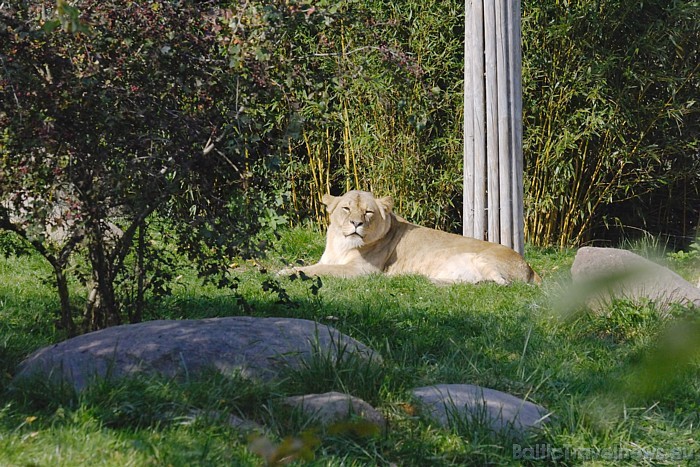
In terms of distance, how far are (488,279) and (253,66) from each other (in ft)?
12.6

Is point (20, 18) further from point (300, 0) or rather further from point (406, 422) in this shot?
point (406, 422)

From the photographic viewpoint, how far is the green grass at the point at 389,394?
3.34 metres

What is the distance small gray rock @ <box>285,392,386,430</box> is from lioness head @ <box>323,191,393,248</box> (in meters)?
4.82

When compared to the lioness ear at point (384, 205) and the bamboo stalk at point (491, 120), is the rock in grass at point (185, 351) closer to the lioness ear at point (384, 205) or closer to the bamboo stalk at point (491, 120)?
the lioness ear at point (384, 205)

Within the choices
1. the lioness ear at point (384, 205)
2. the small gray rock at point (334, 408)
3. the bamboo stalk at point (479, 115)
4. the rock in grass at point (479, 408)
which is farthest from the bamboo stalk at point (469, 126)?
the small gray rock at point (334, 408)

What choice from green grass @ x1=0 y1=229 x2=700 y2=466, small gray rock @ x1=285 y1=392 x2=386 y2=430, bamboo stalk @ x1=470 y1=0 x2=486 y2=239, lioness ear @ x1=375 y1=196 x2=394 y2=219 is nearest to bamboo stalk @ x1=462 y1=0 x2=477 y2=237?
bamboo stalk @ x1=470 y1=0 x2=486 y2=239

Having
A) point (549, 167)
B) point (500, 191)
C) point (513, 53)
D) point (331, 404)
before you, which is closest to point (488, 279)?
point (500, 191)

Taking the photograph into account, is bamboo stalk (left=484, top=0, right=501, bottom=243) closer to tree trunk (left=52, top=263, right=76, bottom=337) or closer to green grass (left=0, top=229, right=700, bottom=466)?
green grass (left=0, top=229, right=700, bottom=466)

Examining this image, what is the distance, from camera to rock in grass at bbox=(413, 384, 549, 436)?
390 centimetres

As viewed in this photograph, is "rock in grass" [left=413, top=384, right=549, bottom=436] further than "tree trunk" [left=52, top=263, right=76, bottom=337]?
No

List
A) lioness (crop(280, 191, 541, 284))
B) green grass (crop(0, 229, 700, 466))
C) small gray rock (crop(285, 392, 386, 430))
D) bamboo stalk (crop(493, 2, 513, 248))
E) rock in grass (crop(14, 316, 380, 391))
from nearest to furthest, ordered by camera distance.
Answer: green grass (crop(0, 229, 700, 466)), small gray rock (crop(285, 392, 386, 430)), rock in grass (crop(14, 316, 380, 391)), lioness (crop(280, 191, 541, 284)), bamboo stalk (crop(493, 2, 513, 248))

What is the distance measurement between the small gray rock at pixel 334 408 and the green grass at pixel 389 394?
6cm

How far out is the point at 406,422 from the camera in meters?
3.97

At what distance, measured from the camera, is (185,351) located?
166 inches
